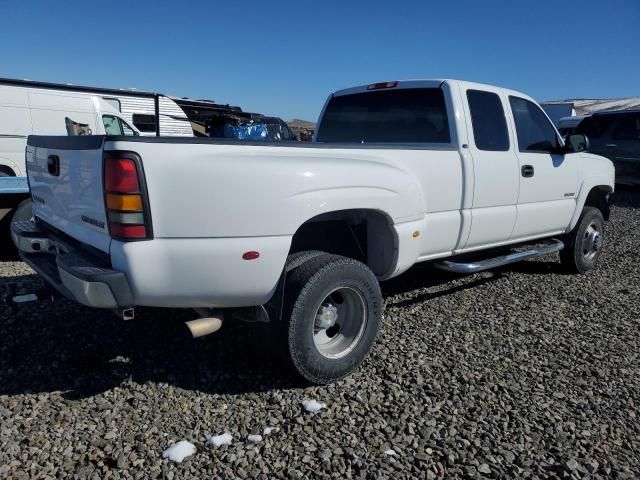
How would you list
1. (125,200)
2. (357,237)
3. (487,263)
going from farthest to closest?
(487,263), (357,237), (125,200)

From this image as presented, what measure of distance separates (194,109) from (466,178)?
1934cm

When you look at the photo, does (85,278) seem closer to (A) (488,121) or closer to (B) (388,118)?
(B) (388,118)

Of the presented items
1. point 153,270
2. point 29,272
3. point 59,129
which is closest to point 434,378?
point 153,270

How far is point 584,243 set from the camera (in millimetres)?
5895

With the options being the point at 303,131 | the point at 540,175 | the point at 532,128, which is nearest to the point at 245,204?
the point at 540,175

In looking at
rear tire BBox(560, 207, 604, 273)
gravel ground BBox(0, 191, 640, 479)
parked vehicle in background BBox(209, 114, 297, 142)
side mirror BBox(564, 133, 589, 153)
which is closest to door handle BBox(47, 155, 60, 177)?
gravel ground BBox(0, 191, 640, 479)

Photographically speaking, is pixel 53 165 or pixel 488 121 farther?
pixel 488 121

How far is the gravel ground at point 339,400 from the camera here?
2.45m

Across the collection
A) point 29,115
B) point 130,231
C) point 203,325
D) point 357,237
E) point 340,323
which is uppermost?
point 29,115

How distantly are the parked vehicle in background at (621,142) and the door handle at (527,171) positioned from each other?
8839 millimetres

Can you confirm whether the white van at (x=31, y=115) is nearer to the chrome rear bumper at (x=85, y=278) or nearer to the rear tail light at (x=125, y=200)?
the chrome rear bumper at (x=85, y=278)

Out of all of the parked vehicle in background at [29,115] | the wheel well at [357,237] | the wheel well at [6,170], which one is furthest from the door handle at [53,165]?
the wheel well at [6,170]

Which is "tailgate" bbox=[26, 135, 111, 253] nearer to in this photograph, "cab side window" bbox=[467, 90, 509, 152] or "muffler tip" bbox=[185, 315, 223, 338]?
"muffler tip" bbox=[185, 315, 223, 338]

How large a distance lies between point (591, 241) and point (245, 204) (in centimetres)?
489
